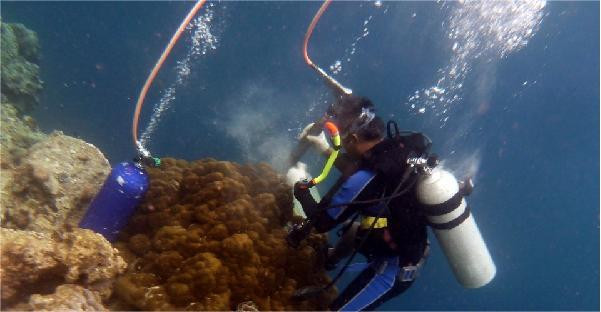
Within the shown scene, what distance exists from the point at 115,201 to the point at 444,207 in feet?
11.5

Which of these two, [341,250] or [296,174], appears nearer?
[341,250]

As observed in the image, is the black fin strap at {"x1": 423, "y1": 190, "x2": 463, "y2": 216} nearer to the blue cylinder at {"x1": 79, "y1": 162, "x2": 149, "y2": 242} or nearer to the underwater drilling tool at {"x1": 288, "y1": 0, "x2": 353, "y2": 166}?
the underwater drilling tool at {"x1": 288, "y1": 0, "x2": 353, "y2": 166}

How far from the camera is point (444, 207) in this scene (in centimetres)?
418

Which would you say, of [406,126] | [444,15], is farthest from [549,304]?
[444,15]

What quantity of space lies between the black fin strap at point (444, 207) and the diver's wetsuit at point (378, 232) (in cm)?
14

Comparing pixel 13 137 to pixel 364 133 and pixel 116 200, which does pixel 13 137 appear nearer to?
pixel 116 200

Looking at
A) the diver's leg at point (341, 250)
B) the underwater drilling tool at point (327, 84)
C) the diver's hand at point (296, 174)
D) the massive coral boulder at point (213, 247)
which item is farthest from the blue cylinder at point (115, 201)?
the diver's leg at point (341, 250)

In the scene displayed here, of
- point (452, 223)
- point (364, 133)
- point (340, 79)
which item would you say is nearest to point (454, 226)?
point (452, 223)

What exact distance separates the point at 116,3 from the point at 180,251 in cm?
2846

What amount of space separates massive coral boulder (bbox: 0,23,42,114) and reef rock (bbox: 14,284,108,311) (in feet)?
27.1

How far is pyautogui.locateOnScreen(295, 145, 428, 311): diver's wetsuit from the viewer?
392cm

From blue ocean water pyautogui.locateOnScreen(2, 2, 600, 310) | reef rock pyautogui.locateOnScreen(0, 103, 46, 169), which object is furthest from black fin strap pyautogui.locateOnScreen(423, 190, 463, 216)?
blue ocean water pyautogui.locateOnScreen(2, 2, 600, 310)

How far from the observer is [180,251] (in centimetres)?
394

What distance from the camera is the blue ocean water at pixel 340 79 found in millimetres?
21625
